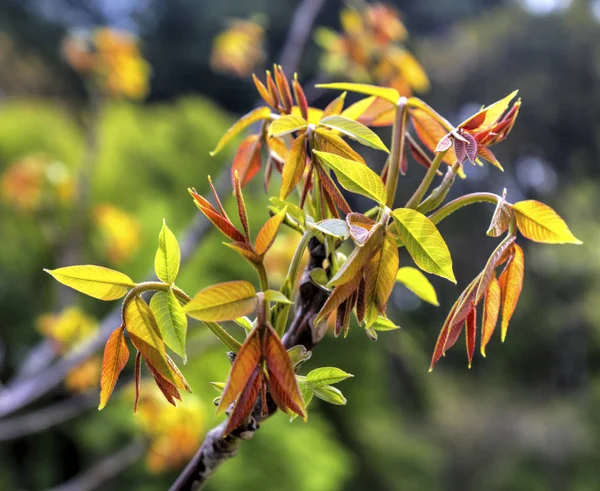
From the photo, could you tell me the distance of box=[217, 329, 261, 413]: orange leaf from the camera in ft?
0.90

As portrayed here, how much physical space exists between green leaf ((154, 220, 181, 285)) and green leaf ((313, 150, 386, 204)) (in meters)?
0.09

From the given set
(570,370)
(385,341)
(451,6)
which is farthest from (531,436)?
(451,6)

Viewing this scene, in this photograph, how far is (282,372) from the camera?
0.28 m

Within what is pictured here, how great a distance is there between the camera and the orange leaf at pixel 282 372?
28cm

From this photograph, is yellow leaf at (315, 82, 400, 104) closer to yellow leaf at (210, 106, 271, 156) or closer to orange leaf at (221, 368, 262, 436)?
yellow leaf at (210, 106, 271, 156)

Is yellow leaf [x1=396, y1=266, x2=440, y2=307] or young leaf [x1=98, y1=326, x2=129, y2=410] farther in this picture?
yellow leaf [x1=396, y1=266, x2=440, y2=307]

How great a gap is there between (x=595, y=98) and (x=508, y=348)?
340cm

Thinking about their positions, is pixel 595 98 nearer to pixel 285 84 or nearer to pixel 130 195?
pixel 130 195

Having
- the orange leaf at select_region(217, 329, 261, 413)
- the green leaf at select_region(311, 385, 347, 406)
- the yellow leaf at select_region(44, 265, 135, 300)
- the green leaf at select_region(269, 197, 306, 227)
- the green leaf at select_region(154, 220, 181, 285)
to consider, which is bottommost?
the green leaf at select_region(311, 385, 347, 406)

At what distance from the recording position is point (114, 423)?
338 centimetres

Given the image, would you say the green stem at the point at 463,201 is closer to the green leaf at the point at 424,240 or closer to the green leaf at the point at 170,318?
the green leaf at the point at 424,240

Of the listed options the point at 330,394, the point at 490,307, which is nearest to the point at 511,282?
the point at 490,307

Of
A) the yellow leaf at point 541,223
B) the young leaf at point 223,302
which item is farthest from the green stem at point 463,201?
the young leaf at point 223,302

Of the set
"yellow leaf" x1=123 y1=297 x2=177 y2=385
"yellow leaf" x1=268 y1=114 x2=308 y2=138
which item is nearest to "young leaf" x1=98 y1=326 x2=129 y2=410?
"yellow leaf" x1=123 y1=297 x2=177 y2=385
